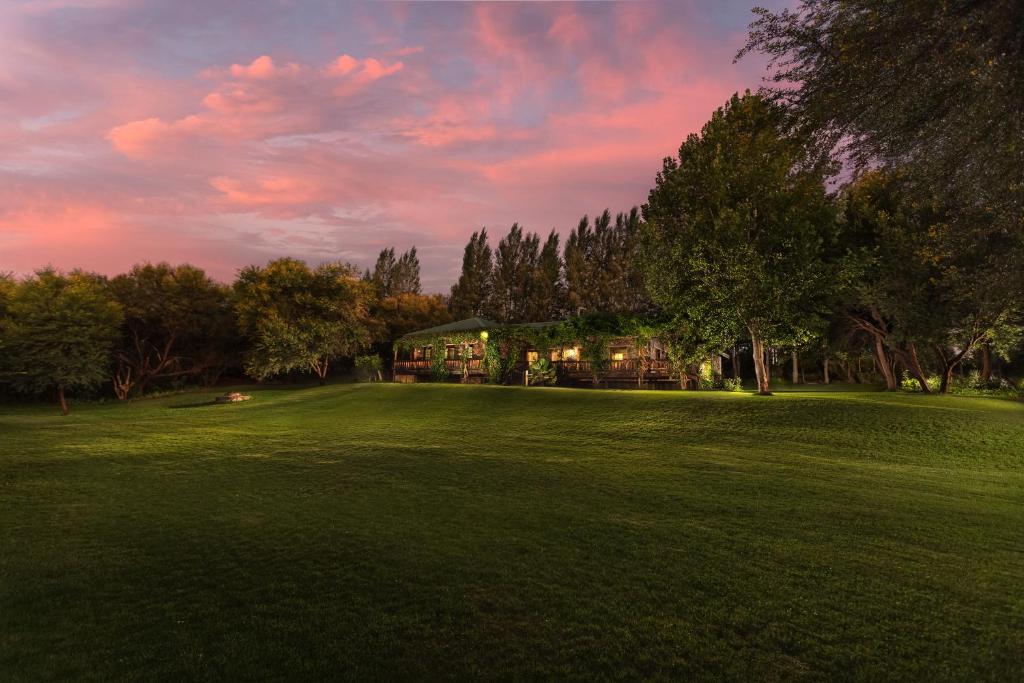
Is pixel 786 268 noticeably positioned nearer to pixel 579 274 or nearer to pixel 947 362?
pixel 947 362

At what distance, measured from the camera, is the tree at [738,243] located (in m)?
22.2

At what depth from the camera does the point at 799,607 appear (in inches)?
181

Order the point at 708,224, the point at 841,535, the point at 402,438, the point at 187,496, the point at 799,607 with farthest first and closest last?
the point at 708,224 → the point at 402,438 → the point at 187,496 → the point at 841,535 → the point at 799,607

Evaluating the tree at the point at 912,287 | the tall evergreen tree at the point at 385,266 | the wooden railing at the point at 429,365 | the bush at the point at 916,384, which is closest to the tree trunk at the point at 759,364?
the tree at the point at 912,287

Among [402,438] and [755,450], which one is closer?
[755,450]

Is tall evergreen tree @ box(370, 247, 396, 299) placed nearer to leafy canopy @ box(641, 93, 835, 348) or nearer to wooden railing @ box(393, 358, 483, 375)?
wooden railing @ box(393, 358, 483, 375)

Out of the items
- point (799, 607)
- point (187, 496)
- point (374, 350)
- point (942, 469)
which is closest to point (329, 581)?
point (799, 607)

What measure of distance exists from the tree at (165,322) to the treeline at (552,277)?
30.4m

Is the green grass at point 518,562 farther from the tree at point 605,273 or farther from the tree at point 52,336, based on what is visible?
the tree at point 605,273

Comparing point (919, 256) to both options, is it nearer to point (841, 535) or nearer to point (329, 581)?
point (841, 535)

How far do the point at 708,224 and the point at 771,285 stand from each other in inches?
196

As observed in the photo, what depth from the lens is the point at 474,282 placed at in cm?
6781

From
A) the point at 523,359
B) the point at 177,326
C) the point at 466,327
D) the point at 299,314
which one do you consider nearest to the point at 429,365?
the point at 466,327

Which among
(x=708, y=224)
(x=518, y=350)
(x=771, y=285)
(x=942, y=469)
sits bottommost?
(x=942, y=469)
